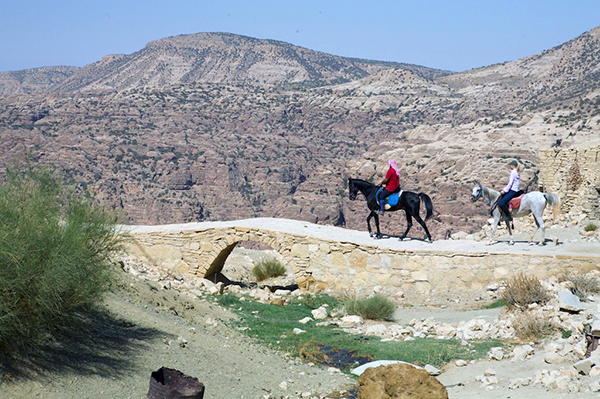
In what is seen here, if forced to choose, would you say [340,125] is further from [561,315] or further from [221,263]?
[561,315]

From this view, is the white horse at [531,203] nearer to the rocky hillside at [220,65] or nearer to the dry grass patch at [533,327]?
Result: the dry grass patch at [533,327]

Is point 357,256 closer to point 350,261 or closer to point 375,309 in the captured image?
point 350,261

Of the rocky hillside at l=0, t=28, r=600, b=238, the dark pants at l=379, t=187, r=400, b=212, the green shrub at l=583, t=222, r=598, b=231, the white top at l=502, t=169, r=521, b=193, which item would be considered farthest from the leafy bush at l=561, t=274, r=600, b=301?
the rocky hillside at l=0, t=28, r=600, b=238

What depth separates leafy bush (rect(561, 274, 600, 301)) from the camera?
12086 millimetres

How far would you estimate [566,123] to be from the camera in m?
54.5

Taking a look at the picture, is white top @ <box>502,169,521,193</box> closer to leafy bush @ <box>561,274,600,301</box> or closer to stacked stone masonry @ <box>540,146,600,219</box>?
leafy bush @ <box>561,274,600,301</box>

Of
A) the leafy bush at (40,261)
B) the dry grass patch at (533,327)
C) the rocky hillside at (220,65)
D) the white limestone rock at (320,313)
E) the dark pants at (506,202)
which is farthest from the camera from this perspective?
the rocky hillside at (220,65)

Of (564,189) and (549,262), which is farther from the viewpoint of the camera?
(564,189)

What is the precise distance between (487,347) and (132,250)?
9.83 m

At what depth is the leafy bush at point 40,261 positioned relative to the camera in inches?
294

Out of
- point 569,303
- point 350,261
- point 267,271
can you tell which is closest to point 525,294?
point 569,303

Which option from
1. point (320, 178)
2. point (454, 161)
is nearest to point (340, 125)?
point (320, 178)

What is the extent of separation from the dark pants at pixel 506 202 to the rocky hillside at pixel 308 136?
86.2ft

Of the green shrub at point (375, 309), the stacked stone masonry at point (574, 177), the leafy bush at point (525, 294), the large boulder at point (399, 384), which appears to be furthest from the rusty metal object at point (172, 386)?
the stacked stone masonry at point (574, 177)
